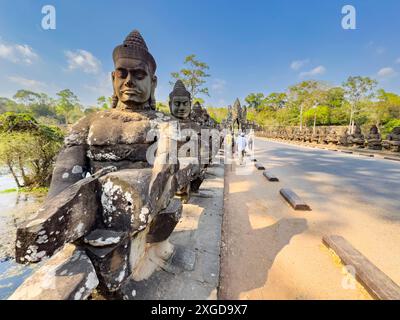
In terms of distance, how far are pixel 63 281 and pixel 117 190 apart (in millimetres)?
478

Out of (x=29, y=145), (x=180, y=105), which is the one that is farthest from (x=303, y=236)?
(x=29, y=145)

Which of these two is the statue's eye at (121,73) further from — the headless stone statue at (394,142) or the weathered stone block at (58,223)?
the headless stone statue at (394,142)

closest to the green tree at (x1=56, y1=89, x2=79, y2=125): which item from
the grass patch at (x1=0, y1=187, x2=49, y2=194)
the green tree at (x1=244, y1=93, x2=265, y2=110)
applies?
the grass patch at (x1=0, y1=187, x2=49, y2=194)

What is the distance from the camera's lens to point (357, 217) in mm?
3455

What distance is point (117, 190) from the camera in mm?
1007

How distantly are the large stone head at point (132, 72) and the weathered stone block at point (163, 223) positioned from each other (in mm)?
1119

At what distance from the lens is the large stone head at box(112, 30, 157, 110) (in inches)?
67.5

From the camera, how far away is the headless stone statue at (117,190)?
843 mm

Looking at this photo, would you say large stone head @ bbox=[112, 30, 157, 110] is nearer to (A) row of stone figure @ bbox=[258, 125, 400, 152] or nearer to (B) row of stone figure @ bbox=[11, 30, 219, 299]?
(B) row of stone figure @ bbox=[11, 30, 219, 299]

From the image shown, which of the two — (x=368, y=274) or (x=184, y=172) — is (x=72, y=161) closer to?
(x=184, y=172)

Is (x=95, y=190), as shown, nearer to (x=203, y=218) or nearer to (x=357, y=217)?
(x=203, y=218)

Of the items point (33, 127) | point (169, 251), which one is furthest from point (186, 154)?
point (33, 127)

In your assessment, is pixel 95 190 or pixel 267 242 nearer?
pixel 95 190

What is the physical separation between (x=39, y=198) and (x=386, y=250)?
1387 cm
